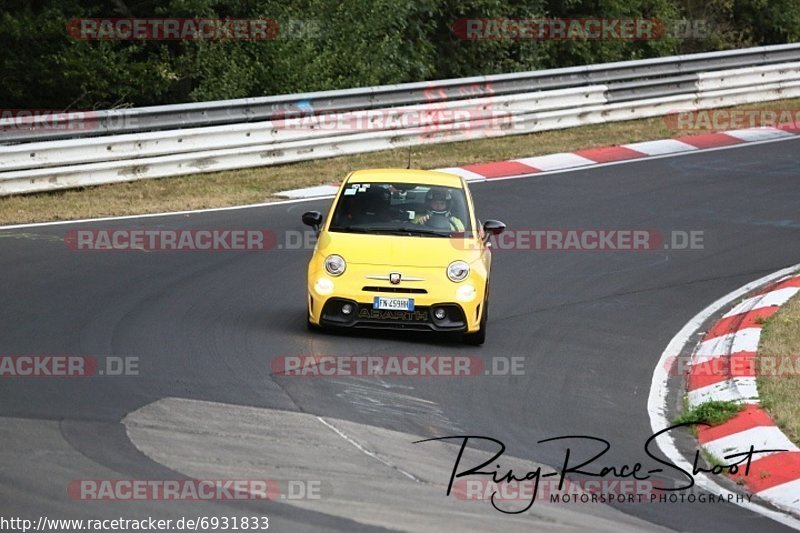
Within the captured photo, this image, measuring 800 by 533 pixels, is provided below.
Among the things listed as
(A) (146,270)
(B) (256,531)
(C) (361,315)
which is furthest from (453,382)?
(A) (146,270)

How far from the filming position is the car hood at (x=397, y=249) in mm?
12305

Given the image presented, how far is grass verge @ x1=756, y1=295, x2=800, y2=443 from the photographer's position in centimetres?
1034

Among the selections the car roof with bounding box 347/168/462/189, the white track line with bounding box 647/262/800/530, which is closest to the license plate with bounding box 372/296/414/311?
the car roof with bounding box 347/168/462/189

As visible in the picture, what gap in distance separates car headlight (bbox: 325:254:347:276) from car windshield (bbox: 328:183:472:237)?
54cm

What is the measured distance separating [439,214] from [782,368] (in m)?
3.46

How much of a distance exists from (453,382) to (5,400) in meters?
3.53

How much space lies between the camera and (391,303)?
477 inches

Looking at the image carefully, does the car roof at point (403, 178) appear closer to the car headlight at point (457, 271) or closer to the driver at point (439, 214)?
the driver at point (439, 214)

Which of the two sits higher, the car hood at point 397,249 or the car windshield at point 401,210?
the car windshield at point 401,210

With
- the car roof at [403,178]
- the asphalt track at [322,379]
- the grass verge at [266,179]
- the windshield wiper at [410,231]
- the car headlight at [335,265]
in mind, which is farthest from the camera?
the grass verge at [266,179]

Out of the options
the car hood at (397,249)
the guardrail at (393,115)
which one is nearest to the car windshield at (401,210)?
the car hood at (397,249)

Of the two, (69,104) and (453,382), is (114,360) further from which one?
(69,104)

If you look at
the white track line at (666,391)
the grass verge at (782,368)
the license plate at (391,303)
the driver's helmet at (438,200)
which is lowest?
the white track line at (666,391)

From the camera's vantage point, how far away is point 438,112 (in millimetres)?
23172
